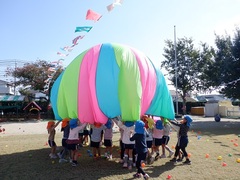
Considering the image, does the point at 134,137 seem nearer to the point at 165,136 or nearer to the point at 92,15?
the point at 165,136

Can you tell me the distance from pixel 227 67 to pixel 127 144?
17392mm

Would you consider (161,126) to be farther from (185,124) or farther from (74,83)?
(74,83)

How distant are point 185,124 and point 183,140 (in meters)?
0.48

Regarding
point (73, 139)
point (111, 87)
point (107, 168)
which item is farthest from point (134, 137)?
point (73, 139)

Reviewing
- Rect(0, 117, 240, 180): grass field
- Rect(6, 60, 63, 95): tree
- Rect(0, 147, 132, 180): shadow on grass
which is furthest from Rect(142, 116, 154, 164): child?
Rect(6, 60, 63, 95): tree

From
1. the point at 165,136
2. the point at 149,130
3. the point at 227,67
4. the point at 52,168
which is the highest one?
the point at 227,67

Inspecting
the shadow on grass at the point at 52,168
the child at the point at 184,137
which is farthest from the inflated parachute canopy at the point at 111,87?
the shadow on grass at the point at 52,168

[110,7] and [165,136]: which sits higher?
[110,7]

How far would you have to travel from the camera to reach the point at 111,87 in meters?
7.08

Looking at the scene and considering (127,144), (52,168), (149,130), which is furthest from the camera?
(149,130)

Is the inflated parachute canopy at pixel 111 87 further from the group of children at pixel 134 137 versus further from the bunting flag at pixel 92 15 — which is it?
the bunting flag at pixel 92 15

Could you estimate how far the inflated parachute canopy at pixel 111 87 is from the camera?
695 cm

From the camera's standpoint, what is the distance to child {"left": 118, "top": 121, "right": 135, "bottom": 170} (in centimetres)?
689

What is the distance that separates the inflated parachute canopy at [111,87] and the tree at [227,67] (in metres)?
15.3
